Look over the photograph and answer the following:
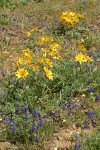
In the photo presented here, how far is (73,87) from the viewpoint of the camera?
6238 mm

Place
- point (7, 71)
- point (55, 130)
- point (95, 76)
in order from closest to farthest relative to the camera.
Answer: point (55, 130) < point (95, 76) < point (7, 71)

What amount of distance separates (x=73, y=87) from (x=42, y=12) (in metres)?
4.81

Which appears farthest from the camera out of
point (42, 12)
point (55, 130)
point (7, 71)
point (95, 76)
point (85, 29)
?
point (42, 12)

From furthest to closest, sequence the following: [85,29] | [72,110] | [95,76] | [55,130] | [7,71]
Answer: [85,29]
[7,71]
[95,76]
[72,110]
[55,130]

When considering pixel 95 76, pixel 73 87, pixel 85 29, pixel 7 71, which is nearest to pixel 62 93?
pixel 73 87

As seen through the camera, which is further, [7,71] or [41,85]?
[7,71]

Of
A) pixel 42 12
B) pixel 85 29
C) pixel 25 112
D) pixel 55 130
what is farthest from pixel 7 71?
pixel 42 12

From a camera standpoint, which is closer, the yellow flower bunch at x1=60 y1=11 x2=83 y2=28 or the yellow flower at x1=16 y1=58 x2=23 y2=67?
A: the yellow flower at x1=16 y1=58 x2=23 y2=67

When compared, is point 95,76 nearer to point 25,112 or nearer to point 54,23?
point 25,112

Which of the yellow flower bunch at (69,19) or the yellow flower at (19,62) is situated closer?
the yellow flower at (19,62)

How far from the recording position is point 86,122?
18.4 feet

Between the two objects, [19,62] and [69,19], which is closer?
[19,62]

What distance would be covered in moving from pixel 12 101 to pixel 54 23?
417cm

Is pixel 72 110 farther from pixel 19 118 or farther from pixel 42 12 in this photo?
pixel 42 12
